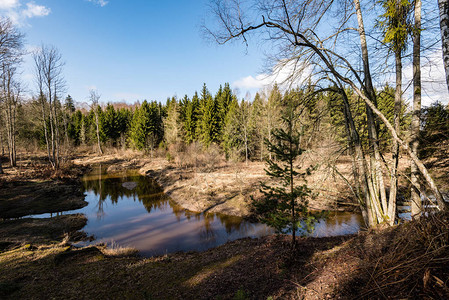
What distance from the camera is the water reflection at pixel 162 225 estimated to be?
35.9 feet

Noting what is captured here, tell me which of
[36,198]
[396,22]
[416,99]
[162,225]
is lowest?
[162,225]

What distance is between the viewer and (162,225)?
Result: 13133 millimetres

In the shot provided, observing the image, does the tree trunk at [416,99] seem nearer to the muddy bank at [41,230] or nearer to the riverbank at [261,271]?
the riverbank at [261,271]

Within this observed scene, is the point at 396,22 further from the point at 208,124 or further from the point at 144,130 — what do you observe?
the point at 144,130

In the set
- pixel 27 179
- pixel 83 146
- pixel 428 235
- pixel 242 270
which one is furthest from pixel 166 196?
pixel 83 146

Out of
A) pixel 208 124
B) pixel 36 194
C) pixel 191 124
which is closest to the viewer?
pixel 36 194

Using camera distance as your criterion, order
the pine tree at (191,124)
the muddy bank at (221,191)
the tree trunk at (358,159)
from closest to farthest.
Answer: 1. the tree trunk at (358,159)
2. the muddy bank at (221,191)
3. the pine tree at (191,124)

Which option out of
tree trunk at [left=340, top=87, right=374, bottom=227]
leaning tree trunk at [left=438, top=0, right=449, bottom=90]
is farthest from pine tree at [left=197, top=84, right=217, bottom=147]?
leaning tree trunk at [left=438, top=0, right=449, bottom=90]

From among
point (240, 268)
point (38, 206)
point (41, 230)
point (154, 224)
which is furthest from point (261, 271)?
point (38, 206)

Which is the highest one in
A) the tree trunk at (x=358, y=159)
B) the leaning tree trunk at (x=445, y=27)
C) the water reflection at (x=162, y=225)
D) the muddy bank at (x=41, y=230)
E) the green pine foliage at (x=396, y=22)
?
the green pine foliage at (x=396, y=22)

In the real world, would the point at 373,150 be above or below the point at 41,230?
above

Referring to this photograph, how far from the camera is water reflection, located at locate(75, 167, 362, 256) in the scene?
1095cm

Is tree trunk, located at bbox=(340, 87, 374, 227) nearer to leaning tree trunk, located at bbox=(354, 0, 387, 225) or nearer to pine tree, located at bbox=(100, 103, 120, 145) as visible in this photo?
leaning tree trunk, located at bbox=(354, 0, 387, 225)

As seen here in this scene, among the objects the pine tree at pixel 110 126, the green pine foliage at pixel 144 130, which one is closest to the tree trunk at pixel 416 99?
the green pine foliage at pixel 144 130
